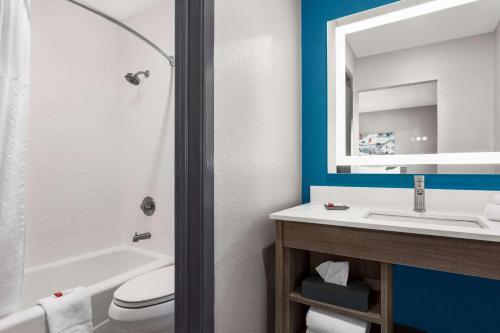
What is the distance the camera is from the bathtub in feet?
3.99

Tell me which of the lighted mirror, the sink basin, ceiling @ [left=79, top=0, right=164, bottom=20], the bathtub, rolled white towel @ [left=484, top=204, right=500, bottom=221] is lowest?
the bathtub

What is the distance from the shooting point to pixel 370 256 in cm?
106

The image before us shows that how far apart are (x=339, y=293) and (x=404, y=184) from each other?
681mm

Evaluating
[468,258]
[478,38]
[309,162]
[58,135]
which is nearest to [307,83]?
[309,162]

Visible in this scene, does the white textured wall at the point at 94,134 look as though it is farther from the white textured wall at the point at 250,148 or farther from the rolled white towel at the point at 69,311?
the white textured wall at the point at 250,148

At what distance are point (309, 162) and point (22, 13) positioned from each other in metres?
1.61

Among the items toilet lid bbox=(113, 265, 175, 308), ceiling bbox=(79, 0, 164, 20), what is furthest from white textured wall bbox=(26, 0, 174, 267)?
toilet lid bbox=(113, 265, 175, 308)

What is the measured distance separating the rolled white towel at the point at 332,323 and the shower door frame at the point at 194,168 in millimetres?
468

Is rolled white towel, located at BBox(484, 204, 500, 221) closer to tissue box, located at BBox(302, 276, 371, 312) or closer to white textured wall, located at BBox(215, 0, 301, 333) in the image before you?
tissue box, located at BBox(302, 276, 371, 312)

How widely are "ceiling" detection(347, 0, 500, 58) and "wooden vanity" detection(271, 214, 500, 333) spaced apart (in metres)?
1.06

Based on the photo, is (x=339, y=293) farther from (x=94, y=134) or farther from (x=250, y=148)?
(x=94, y=134)

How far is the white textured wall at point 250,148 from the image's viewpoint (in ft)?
3.60

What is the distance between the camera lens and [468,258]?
92cm

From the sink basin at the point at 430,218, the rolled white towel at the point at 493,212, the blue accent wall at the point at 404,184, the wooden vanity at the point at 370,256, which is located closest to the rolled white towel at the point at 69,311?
the wooden vanity at the point at 370,256
